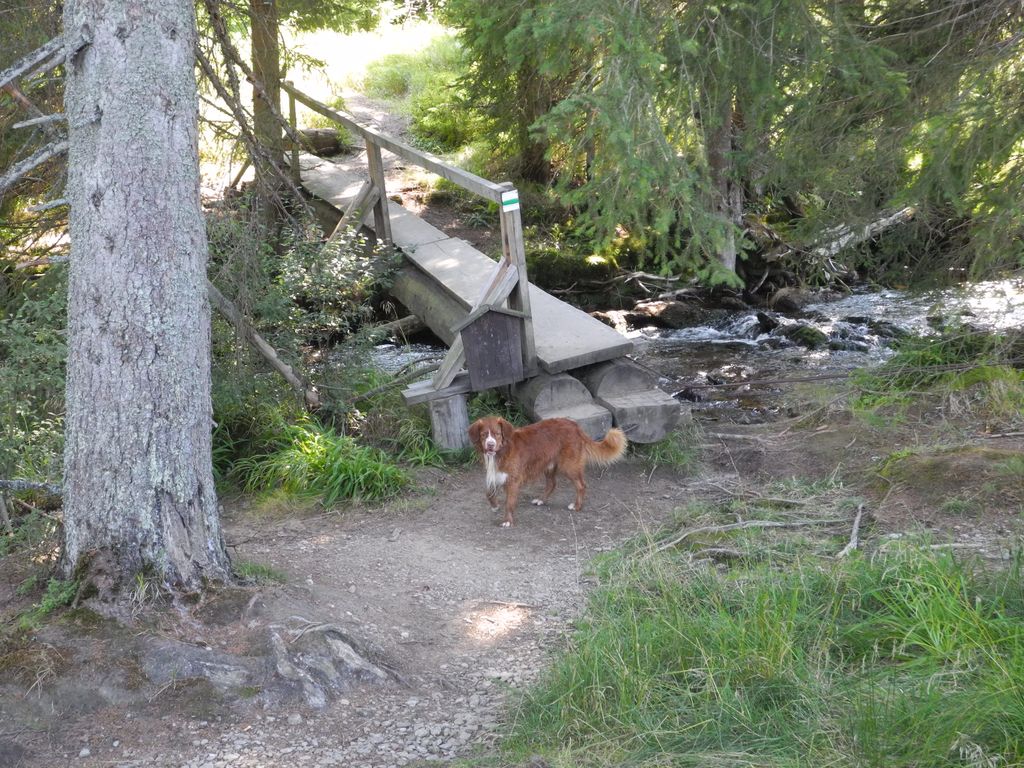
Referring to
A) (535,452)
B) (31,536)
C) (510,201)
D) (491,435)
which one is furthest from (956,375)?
(31,536)

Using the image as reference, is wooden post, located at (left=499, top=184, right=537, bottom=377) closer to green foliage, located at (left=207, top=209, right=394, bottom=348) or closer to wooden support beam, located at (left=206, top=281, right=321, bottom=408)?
green foliage, located at (left=207, top=209, right=394, bottom=348)

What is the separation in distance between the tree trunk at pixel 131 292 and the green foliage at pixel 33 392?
2.09 m

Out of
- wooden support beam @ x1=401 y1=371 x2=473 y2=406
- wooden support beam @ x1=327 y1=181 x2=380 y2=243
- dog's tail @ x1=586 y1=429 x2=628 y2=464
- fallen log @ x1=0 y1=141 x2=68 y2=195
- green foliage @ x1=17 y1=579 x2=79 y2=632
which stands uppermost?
wooden support beam @ x1=327 y1=181 x2=380 y2=243

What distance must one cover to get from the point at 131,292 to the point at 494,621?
281 centimetres

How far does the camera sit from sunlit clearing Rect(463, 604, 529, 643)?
569cm

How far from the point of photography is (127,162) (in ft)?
16.0

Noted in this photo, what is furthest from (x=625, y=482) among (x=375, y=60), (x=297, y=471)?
(x=375, y=60)

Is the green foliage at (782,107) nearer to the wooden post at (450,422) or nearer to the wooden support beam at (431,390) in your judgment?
the wooden support beam at (431,390)

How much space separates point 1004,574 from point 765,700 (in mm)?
1396

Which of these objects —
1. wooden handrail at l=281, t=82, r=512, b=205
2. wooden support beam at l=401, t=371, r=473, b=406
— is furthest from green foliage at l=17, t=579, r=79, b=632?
wooden handrail at l=281, t=82, r=512, b=205

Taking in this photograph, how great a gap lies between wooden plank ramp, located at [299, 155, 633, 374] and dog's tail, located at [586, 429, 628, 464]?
1.17 meters

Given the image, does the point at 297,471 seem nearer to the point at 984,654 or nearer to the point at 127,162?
the point at 127,162

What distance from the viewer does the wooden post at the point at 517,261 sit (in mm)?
8188

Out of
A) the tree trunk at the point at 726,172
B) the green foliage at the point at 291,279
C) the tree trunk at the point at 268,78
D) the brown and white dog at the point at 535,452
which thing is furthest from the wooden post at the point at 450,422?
the tree trunk at the point at 726,172
